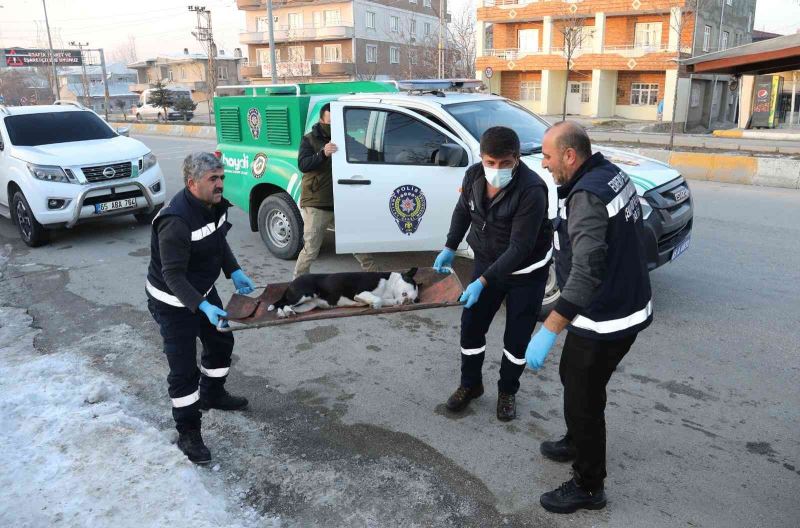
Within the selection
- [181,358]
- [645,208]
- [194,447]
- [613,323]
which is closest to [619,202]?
[613,323]

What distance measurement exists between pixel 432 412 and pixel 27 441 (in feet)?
7.72

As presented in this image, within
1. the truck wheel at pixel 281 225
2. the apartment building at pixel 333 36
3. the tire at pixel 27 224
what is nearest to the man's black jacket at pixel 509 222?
the truck wheel at pixel 281 225

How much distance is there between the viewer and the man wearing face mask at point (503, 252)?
346 cm

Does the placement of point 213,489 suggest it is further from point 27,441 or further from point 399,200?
point 399,200

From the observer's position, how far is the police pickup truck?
212 inches

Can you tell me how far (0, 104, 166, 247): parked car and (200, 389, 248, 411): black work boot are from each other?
17.2ft

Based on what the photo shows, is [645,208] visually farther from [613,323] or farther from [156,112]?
[156,112]

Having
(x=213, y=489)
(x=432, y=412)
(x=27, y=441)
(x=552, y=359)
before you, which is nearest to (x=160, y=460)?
(x=213, y=489)

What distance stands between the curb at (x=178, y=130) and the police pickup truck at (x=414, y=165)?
2021cm

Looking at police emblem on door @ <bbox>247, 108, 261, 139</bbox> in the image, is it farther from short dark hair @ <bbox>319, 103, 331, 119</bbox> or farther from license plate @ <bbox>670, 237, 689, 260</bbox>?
license plate @ <bbox>670, 237, 689, 260</bbox>

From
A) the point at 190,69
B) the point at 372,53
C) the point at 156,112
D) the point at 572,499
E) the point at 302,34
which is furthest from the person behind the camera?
the point at 190,69

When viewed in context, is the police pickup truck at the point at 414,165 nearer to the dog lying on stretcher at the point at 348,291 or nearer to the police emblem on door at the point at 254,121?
the police emblem on door at the point at 254,121

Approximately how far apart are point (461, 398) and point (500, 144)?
1.59 m

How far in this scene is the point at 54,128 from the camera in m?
9.13
